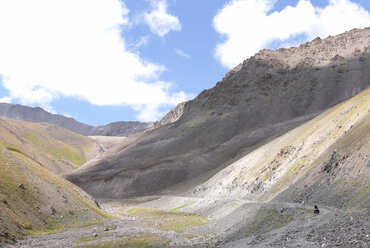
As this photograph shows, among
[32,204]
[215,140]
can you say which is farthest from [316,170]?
[215,140]

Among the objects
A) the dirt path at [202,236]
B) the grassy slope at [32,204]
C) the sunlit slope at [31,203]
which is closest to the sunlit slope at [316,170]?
the dirt path at [202,236]

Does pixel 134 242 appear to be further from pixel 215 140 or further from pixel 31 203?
pixel 215 140

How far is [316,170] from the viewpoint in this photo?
51.7 meters

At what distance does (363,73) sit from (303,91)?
29.3 m

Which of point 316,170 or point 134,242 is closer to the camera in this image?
point 134,242

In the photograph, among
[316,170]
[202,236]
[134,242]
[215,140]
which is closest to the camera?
[134,242]

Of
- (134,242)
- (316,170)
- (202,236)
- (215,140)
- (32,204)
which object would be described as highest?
(215,140)

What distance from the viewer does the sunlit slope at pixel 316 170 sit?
1590 inches

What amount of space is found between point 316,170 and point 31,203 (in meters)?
38.5

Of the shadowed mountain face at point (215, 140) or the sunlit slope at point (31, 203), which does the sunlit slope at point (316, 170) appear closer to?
the sunlit slope at point (31, 203)

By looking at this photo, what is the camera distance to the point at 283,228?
3512 cm

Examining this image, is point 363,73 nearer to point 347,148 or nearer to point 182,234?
point 347,148

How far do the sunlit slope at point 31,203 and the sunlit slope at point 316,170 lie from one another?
29.7 m

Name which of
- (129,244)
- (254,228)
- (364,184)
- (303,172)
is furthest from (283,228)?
(303,172)
